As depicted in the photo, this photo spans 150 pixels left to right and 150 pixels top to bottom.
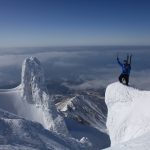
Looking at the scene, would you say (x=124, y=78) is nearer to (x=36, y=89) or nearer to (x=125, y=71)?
(x=125, y=71)

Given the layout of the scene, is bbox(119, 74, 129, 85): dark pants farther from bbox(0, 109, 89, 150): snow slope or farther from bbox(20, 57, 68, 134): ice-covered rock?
bbox(20, 57, 68, 134): ice-covered rock

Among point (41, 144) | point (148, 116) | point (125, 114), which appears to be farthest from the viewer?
point (41, 144)

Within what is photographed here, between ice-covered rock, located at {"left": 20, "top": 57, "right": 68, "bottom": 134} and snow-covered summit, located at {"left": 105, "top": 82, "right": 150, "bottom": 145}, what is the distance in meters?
70.5

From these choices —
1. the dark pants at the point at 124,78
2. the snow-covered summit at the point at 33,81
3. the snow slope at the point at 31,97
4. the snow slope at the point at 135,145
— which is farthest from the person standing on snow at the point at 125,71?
the snow-covered summit at the point at 33,81

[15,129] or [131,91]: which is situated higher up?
[131,91]

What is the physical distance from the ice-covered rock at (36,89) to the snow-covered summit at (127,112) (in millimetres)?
70508

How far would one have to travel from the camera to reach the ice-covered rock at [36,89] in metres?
106

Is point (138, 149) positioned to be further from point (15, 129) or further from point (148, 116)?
point (15, 129)

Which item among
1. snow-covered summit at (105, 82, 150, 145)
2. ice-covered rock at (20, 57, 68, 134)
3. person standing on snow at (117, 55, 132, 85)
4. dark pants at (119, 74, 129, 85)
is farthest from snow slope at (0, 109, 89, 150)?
ice-covered rock at (20, 57, 68, 134)

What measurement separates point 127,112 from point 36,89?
81.9 m

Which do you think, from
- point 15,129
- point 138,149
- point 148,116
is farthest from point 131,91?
point 15,129

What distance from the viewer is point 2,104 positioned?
107 m

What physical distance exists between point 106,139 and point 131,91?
75.5 metres

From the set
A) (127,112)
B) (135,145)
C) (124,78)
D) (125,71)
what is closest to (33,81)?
(125,71)
